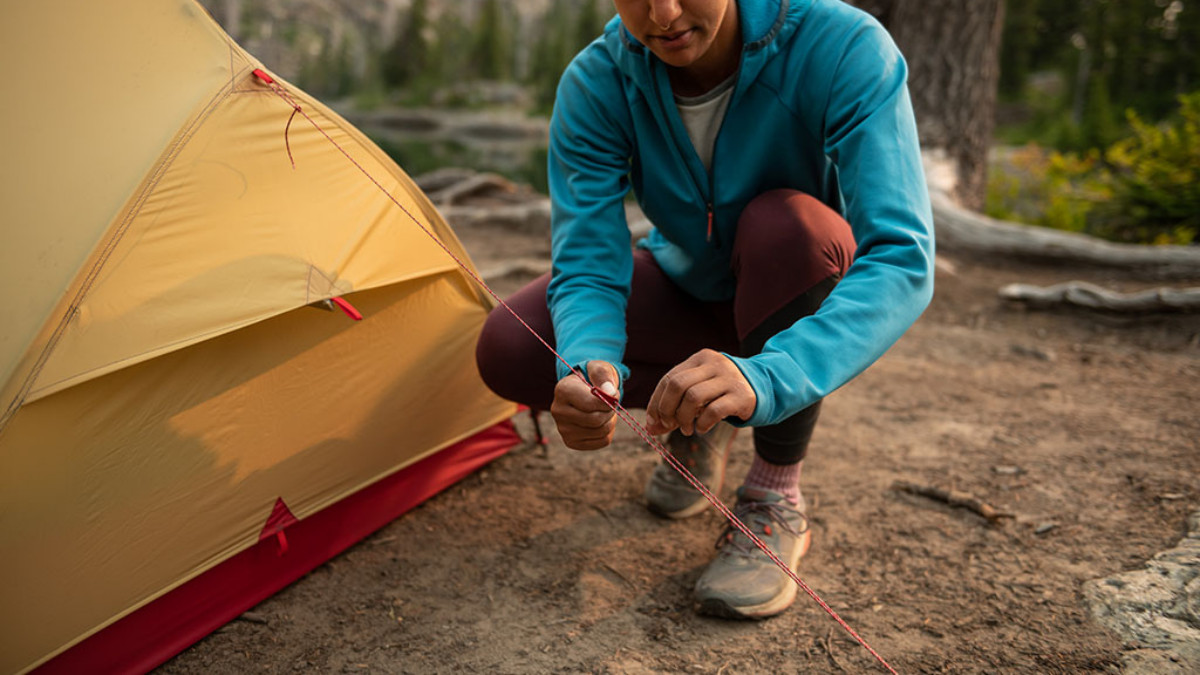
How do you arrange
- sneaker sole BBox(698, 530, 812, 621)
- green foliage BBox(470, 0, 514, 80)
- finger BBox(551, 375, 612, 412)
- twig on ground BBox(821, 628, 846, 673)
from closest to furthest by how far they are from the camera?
1. finger BBox(551, 375, 612, 412)
2. twig on ground BBox(821, 628, 846, 673)
3. sneaker sole BBox(698, 530, 812, 621)
4. green foliage BBox(470, 0, 514, 80)

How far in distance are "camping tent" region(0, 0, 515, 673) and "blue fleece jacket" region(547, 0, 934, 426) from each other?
527 millimetres

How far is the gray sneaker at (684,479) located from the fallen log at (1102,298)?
2.45m

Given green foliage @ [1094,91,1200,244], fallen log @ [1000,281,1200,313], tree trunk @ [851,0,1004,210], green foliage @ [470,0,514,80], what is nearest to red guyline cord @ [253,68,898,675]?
fallen log @ [1000,281,1200,313]

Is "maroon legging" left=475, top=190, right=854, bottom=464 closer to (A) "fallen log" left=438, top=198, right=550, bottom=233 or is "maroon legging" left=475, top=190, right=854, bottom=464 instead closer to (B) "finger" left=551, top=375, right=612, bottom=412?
(B) "finger" left=551, top=375, right=612, bottom=412

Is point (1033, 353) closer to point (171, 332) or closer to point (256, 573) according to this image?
point (256, 573)

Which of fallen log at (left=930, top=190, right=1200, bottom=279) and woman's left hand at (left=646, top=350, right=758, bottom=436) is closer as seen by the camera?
woman's left hand at (left=646, top=350, right=758, bottom=436)

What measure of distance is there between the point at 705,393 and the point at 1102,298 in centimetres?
324

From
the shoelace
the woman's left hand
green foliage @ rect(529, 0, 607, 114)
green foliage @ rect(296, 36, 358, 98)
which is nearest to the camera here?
the woman's left hand

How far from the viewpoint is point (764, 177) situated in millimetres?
1903

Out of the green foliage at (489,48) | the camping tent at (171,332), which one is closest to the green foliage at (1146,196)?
the camping tent at (171,332)

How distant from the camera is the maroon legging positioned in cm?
175

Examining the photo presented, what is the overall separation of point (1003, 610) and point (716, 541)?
2.10ft

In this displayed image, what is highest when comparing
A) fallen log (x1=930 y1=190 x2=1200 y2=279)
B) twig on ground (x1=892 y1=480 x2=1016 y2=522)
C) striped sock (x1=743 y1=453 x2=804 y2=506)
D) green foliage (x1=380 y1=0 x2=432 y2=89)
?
striped sock (x1=743 y1=453 x2=804 y2=506)

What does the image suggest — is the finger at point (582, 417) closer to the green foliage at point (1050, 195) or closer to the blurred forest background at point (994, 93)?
the blurred forest background at point (994, 93)
